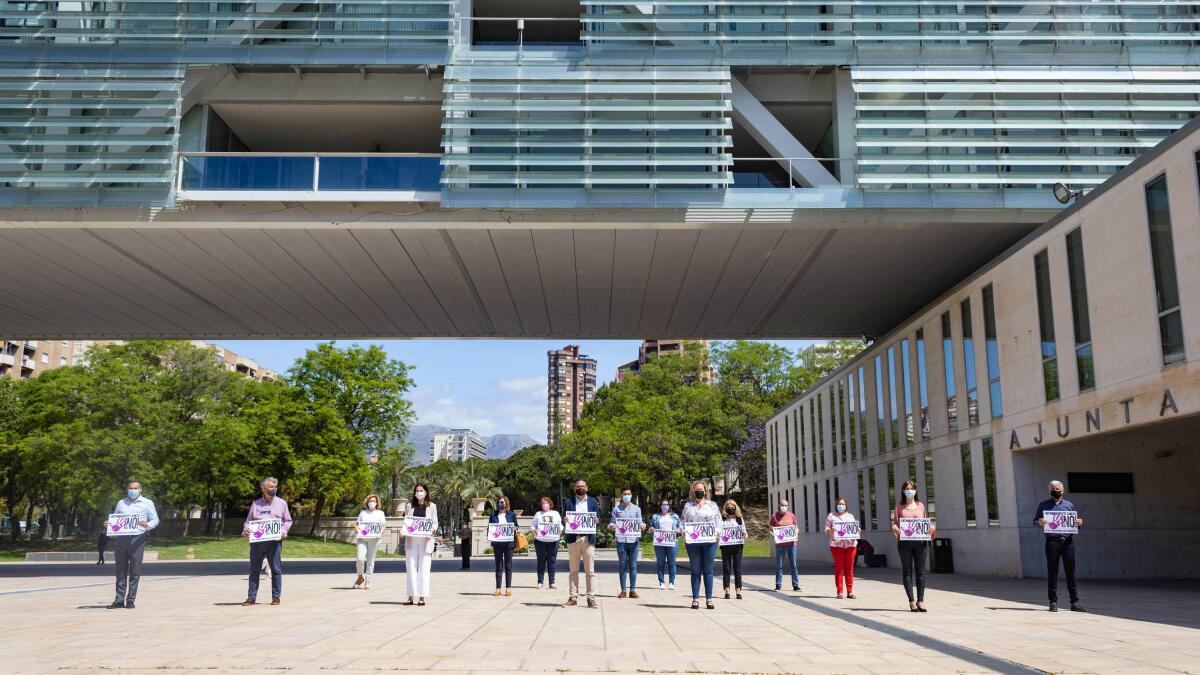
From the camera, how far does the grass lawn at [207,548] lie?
47.9 meters

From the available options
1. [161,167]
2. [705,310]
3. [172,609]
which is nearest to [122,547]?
[172,609]

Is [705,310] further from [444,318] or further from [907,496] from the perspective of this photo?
[907,496]

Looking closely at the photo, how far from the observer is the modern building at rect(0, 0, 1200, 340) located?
2008cm

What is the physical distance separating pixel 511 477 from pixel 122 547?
116m

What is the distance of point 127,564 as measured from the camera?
14.4m

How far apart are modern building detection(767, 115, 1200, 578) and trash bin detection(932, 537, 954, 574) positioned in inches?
5.8

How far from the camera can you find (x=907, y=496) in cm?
1420

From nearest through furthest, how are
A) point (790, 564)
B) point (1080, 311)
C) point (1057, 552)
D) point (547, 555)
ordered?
point (1057, 552) → point (1080, 311) → point (547, 555) → point (790, 564)

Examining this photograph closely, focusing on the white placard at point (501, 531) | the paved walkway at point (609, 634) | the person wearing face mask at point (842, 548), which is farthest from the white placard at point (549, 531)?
the person wearing face mask at point (842, 548)

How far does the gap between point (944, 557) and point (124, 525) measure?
18.9 m

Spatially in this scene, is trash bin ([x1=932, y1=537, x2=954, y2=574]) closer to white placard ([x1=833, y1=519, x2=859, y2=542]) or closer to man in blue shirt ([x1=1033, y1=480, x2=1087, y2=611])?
white placard ([x1=833, y1=519, x2=859, y2=542])

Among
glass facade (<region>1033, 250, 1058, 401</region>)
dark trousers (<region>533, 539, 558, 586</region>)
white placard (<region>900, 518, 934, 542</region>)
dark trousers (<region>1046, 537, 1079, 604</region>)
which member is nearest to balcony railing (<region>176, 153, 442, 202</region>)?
dark trousers (<region>533, 539, 558, 586</region>)

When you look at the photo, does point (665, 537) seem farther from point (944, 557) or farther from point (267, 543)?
point (944, 557)

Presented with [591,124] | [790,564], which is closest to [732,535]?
[790,564]
